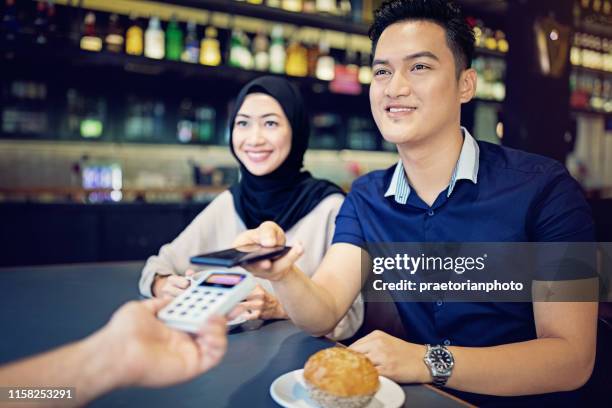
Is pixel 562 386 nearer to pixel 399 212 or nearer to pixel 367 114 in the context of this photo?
pixel 399 212

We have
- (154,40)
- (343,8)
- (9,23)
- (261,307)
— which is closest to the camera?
(261,307)

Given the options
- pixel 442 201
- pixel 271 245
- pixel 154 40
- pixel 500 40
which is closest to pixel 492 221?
pixel 442 201

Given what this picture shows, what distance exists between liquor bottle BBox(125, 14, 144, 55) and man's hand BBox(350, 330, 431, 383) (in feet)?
10.8

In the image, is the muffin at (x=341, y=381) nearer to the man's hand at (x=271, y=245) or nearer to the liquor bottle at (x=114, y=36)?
the man's hand at (x=271, y=245)

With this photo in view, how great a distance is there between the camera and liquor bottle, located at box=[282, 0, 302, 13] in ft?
12.8

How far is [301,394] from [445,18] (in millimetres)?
897

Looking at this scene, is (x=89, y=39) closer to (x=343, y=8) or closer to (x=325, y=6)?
A: (x=325, y=6)

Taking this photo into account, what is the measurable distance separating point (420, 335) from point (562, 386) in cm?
33

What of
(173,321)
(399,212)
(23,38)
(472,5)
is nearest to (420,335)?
(399,212)

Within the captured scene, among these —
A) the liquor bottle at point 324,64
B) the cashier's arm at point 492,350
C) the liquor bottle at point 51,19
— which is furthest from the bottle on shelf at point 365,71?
the cashier's arm at point 492,350

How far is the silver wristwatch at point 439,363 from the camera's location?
925 millimetres

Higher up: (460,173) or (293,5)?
Result: (293,5)

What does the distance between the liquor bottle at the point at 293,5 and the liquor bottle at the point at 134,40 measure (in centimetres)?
104

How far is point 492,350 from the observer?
3.26 ft
